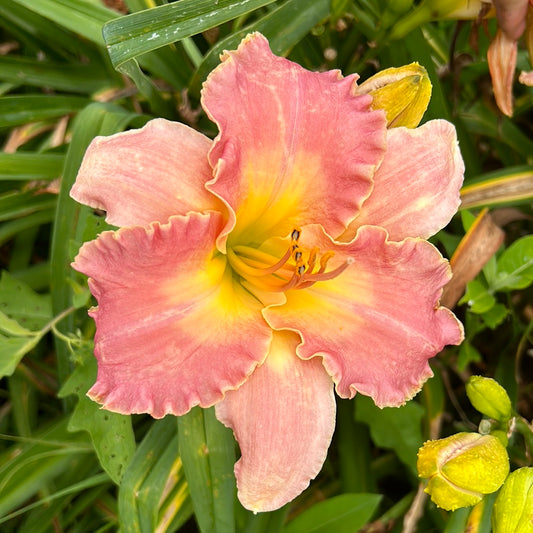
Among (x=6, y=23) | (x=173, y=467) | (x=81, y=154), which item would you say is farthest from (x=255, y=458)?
(x=6, y=23)

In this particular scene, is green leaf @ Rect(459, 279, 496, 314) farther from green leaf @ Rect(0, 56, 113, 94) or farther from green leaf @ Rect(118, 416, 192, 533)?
green leaf @ Rect(0, 56, 113, 94)

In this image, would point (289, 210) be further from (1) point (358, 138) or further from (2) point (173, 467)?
(2) point (173, 467)

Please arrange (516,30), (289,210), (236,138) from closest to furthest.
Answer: (236,138), (289,210), (516,30)

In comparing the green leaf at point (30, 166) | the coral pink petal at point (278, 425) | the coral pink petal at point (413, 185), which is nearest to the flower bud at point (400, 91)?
the coral pink petal at point (413, 185)

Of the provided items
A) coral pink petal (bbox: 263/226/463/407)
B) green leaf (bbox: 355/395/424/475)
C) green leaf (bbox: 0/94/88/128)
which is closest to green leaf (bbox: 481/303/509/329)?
green leaf (bbox: 355/395/424/475)

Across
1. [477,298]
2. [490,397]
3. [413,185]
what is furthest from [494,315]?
[413,185]

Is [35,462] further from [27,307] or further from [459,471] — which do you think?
[459,471]
